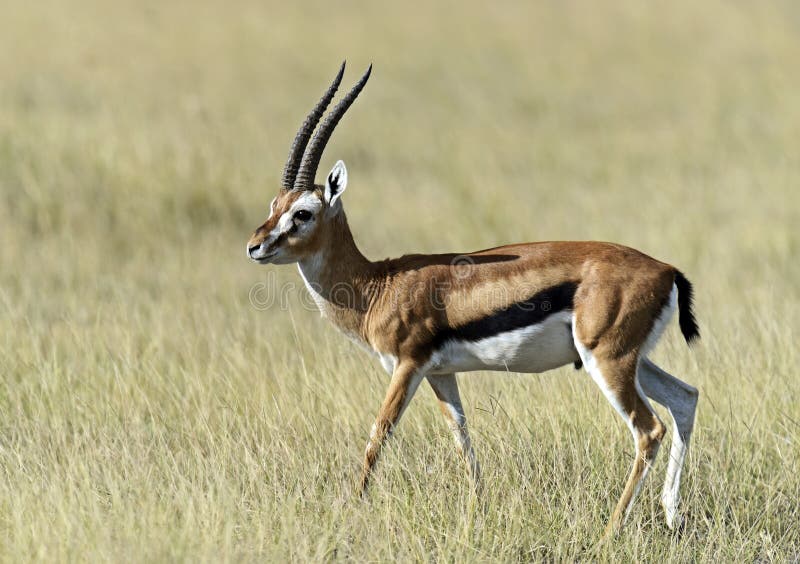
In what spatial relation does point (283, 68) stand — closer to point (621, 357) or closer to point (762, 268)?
point (762, 268)

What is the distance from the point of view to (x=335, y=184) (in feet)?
18.5

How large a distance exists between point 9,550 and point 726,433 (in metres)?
3.65

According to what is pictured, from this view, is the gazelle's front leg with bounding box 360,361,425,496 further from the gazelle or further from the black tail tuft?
the black tail tuft

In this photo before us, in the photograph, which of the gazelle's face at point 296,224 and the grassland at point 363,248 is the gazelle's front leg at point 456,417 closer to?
the grassland at point 363,248

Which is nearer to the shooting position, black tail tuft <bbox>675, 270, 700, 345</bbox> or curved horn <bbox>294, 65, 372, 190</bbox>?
black tail tuft <bbox>675, 270, 700, 345</bbox>

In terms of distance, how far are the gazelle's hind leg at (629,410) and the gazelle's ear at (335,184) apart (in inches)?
54.7

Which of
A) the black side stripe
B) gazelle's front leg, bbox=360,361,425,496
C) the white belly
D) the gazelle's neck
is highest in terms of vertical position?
the gazelle's neck

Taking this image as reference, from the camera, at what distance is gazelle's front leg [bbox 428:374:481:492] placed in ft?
17.9

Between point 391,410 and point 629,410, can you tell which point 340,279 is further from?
point 629,410

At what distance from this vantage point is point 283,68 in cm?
1981

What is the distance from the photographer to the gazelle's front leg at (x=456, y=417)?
5441 millimetres

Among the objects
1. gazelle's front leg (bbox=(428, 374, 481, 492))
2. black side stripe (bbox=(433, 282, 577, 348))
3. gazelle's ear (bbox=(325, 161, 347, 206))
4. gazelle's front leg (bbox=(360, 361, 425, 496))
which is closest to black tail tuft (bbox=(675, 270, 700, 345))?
black side stripe (bbox=(433, 282, 577, 348))

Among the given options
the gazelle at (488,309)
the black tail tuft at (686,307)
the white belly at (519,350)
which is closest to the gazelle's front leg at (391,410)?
the gazelle at (488,309)

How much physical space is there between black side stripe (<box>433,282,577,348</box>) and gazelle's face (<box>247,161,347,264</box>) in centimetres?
92
